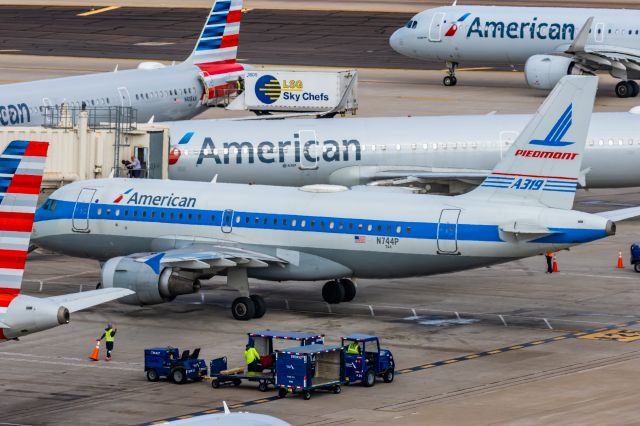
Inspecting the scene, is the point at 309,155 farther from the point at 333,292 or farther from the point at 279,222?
the point at 279,222

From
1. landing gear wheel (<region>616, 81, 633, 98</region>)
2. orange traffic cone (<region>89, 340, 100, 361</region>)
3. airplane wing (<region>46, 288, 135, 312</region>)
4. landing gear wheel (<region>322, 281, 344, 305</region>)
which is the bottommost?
orange traffic cone (<region>89, 340, 100, 361</region>)

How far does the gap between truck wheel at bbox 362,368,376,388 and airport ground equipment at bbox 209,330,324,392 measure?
1.99 metres

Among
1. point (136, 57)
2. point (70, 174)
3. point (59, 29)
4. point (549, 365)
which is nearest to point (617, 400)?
point (549, 365)

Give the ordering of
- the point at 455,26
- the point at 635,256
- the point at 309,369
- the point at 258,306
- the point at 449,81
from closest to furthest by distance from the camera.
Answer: the point at 309,369 → the point at 258,306 → the point at 635,256 → the point at 455,26 → the point at 449,81

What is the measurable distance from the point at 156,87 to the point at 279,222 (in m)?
30.8

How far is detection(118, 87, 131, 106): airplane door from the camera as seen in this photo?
76812 millimetres

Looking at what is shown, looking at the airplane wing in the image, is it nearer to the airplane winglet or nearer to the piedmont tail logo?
the airplane winglet

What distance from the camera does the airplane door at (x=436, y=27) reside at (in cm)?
10669

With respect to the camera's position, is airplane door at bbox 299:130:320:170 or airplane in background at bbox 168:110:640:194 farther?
airplane door at bbox 299:130:320:170

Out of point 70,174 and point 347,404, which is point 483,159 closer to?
point 70,174

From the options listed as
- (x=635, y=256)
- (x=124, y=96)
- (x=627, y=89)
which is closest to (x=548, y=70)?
(x=627, y=89)

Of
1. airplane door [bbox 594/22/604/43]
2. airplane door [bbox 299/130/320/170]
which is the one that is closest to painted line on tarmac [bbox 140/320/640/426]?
airplane door [bbox 299/130/320/170]

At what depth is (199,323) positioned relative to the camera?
49469 millimetres

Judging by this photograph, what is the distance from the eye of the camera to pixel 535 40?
105m
